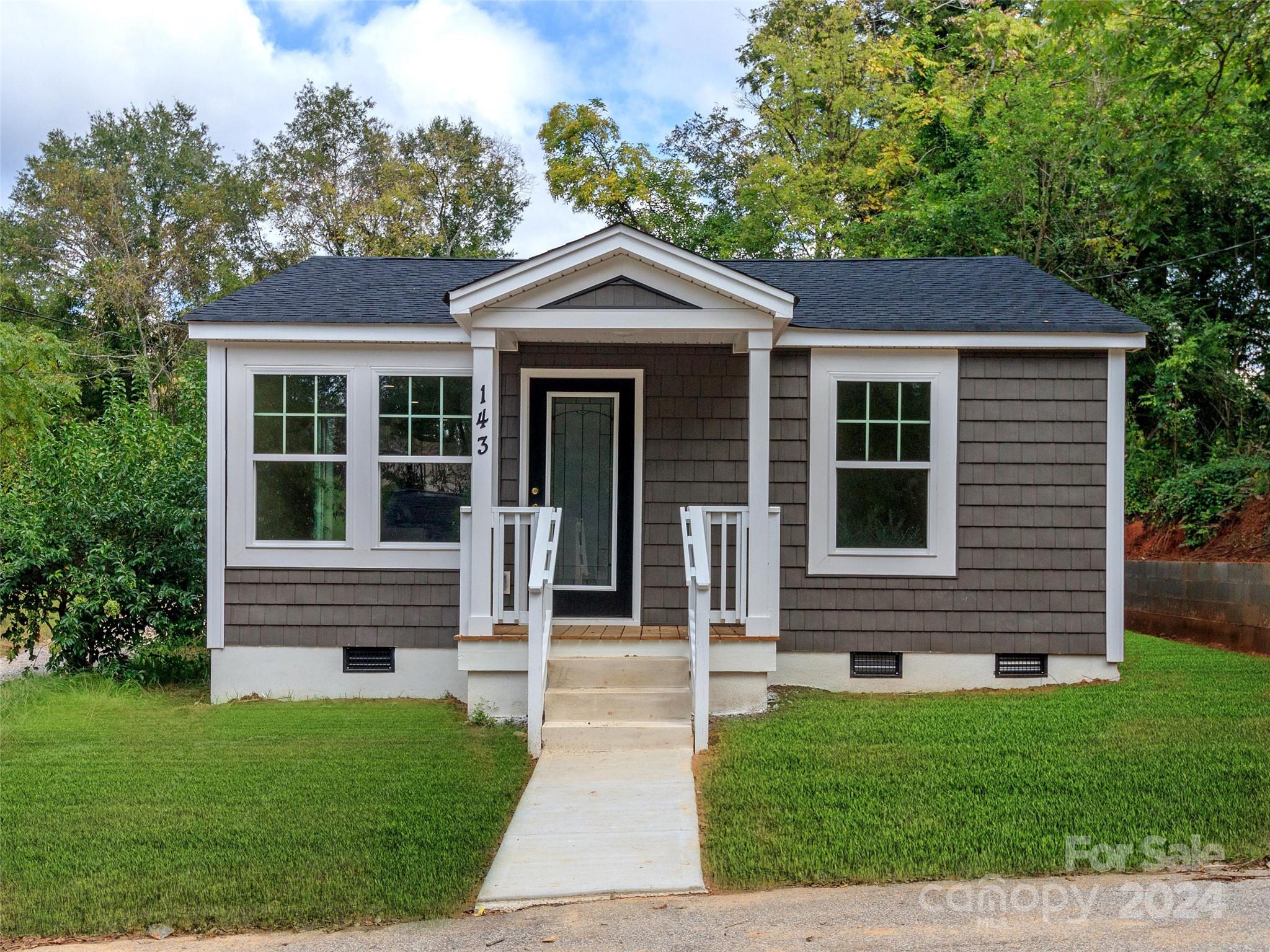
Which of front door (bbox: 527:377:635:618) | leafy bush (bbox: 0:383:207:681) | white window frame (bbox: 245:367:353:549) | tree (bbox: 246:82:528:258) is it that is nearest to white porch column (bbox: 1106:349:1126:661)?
front door (bbox: 527:377:635:618)

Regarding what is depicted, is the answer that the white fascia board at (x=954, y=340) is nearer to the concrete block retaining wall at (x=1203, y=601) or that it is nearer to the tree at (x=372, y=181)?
the concrete block retaining wall at (x=1203, y=601)

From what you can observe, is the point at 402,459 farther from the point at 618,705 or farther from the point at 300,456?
the point at 618,705

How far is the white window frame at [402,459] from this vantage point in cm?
768

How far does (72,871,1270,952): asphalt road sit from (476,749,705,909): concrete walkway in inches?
5.3

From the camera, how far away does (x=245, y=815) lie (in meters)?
4.70

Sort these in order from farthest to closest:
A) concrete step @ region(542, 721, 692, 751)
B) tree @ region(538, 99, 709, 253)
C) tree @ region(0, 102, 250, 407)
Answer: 1. tree @ region(0, 102, 250, 407)
2. tree @ region(538, 99, 709, 253)
3. concrete step @ region(542, 721, 692, 751)

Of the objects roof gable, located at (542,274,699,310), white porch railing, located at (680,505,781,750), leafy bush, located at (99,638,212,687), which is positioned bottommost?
leafy bush, located at (99,638,212,687)

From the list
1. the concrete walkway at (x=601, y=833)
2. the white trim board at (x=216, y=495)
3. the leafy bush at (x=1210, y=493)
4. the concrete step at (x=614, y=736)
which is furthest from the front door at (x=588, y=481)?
the leafy bush at (x=1210, y=493)

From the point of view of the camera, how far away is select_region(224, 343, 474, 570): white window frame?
302 inches

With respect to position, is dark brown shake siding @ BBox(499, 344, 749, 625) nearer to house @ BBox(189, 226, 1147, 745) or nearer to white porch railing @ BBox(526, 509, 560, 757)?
house @ BBox(189, 226, 1147, 745)

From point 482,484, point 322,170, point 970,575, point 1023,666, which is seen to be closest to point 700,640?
point 482,484

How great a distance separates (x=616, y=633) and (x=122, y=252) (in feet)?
79.3

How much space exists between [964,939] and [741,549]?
141 inches

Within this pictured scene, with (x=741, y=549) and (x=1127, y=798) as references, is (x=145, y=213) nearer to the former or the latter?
(x=741, y=549)
